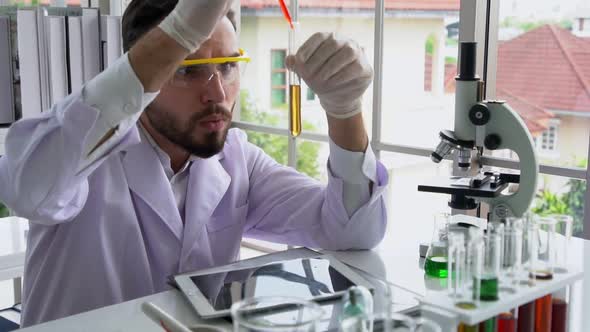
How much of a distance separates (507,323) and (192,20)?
691 millimetres

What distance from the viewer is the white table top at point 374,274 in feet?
3.61

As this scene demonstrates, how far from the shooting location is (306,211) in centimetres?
172

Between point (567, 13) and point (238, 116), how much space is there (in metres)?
1.94

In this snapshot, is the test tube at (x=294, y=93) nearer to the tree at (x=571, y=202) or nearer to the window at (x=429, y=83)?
the window at (x=429, y=83)

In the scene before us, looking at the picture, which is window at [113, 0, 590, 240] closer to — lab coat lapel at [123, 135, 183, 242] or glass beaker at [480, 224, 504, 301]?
lab coat lapel at [123, 135, 183, 242]

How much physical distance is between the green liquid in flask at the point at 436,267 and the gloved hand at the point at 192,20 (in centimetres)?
61

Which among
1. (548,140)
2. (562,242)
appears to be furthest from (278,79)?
(562,242)

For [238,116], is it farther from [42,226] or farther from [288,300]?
[288,300]

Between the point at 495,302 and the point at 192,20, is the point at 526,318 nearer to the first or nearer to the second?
the point at 495,302

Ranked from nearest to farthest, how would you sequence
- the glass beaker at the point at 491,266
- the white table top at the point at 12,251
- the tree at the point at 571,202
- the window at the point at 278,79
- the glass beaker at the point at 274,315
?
the glass beaker at the point at 274,315 → the glass beaker at the point at 491,266 → the white table top at the point at 12,251 → the tree at the point at 571,202 → the window at the point at 278,79

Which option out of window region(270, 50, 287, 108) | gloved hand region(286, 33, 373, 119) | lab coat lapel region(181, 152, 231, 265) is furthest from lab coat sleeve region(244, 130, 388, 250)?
window region(270, 50, 287, 108)

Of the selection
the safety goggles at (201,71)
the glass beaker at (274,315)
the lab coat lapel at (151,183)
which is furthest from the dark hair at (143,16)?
the glass beaker at (274,315)

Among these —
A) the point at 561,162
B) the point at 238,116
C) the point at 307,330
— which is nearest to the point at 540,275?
the point at 307,330

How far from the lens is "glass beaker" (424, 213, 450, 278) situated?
1315 mm
